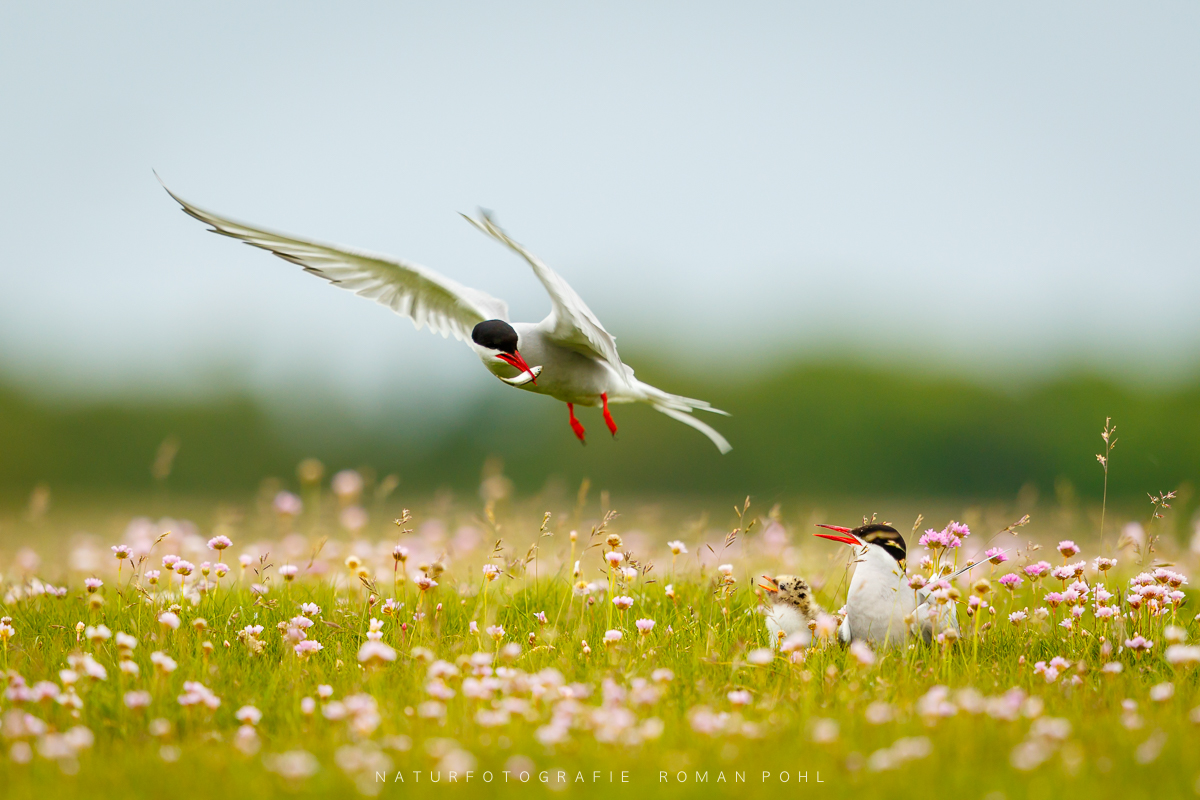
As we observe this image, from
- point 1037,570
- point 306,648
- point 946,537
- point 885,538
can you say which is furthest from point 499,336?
point 1037,570

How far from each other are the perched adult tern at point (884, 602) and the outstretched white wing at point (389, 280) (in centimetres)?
321

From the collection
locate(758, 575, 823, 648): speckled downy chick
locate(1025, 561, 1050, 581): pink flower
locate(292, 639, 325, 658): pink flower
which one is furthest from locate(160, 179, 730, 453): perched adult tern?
locate(292, 639, 325, 658): pink flower

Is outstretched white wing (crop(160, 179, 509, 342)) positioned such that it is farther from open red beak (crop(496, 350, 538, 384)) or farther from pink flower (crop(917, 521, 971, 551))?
pink flower (crop(917, 521, 971, 551))

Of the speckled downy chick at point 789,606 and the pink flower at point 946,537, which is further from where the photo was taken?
the speckled downy chick at point 789,606

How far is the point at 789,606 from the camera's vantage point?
5273 mm

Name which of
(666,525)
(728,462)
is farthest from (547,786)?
(728,462)

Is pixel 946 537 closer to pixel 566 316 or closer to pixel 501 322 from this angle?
pixel 566 316

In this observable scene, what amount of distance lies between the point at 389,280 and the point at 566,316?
184cm

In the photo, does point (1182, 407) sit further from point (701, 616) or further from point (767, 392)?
point (701, 616)

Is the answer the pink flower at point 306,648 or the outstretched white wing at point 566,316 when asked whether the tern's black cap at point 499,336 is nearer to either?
the outstretched white wing at point 566,316

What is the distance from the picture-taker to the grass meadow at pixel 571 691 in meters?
3.03

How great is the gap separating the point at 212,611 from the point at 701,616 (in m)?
2.69

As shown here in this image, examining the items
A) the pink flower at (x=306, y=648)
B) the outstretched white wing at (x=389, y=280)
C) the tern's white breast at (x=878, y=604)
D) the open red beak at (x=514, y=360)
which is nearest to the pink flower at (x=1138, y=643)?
the tern's white breast at (x=878, y=604)

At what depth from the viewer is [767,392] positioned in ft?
139
